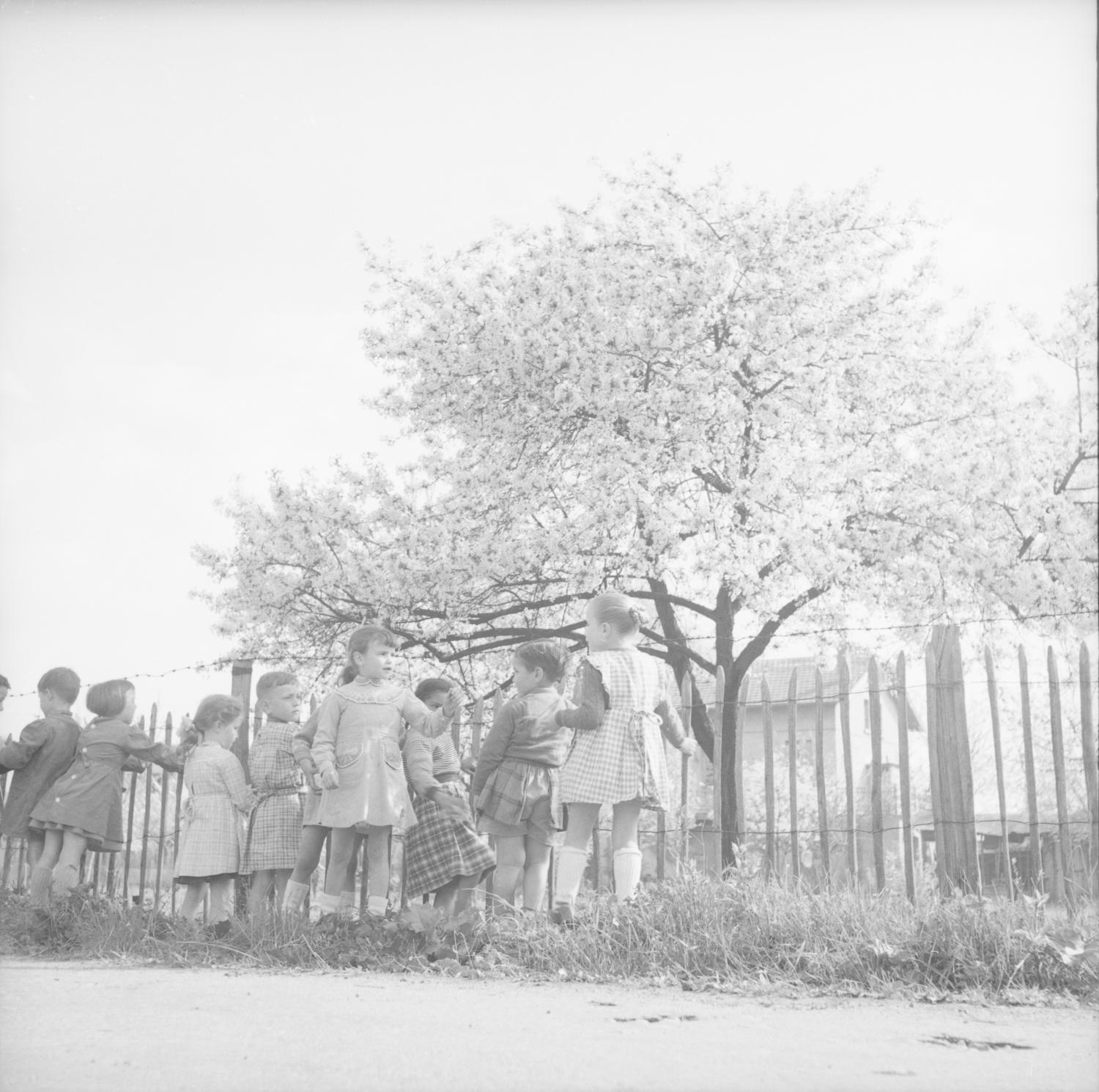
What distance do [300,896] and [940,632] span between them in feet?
11.5

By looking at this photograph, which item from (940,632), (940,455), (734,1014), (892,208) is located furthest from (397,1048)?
(892,208)

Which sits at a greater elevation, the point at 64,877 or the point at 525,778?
the point at 525,778

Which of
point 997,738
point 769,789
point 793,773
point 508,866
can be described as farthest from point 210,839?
point 997,738

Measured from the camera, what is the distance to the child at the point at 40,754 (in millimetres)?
7039

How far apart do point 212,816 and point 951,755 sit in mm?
3811

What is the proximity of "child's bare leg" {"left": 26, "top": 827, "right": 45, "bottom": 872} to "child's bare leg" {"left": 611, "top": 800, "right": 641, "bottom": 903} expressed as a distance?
3.55 m

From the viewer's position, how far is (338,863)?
5.82 metres

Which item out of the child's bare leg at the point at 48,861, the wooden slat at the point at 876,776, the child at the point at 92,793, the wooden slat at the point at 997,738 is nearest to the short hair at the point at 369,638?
the child at the point at 92,793

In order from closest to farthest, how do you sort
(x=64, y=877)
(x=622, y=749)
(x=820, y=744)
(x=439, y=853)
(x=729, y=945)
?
(x=729, y=945) < (x=622, y=749) < (x=439, y=853) < (x=820, y=744) < (x=64, y=877)

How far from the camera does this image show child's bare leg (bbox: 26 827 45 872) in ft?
22.9

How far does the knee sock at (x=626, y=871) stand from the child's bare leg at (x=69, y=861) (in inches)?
127

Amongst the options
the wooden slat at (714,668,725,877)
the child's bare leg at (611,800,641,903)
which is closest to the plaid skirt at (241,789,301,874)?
the child's bare leg at (611,800,641,903)

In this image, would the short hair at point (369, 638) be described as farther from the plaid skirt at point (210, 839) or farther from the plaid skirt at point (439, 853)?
the plaid skirt at point (210, 839)

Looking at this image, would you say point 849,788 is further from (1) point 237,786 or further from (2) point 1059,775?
(1) point 237,786
